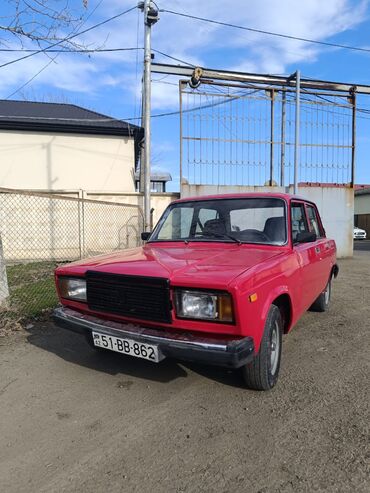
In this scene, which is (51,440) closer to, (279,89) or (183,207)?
(183,207)

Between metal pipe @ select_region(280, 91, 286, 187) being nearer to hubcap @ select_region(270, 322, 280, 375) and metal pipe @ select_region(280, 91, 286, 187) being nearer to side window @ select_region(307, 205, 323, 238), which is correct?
side window @ select_region(307, 205, 323, 238)

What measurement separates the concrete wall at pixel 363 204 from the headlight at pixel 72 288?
114ft

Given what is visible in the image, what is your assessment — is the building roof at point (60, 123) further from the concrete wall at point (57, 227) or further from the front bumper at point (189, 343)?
the front bumper at point (189, 343)

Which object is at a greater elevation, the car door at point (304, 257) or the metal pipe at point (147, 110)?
the metal pipe at point (147, 110)

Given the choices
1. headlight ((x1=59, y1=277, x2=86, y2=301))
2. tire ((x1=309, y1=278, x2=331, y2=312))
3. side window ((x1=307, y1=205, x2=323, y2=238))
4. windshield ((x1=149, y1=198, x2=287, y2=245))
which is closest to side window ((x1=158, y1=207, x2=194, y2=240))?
windshield ((x1=149, y1=198, x2=287, y2=245))

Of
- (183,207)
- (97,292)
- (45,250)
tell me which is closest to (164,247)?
(183,207)

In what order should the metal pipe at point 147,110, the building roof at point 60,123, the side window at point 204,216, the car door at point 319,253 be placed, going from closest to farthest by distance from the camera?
the side window at point 204,216 → the car door at point 319,253 → the metal pipe at point 147,110 → the building roof at point 60,123

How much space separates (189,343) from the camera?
2777 millimetres

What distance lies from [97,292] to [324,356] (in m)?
2.44

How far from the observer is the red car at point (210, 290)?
275 cm

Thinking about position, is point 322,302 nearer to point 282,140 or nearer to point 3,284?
point 3,284

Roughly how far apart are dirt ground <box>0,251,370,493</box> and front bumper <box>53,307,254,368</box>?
48cm

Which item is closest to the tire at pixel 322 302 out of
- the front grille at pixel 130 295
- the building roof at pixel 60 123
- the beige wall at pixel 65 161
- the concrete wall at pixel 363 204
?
the front grille at pixel 130 295

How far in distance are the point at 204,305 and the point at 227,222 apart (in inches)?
64.3
